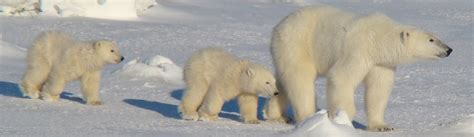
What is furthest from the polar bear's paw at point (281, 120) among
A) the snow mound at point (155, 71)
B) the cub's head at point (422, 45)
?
the snow mound at point (155, 71)

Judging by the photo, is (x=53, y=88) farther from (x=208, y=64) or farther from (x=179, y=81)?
(x=179, y=81)

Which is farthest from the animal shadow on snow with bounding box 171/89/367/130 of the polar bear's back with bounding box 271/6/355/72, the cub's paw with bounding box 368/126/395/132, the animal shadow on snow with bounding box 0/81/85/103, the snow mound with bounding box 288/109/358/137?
the snow mound with bounding box 288/109/358/137

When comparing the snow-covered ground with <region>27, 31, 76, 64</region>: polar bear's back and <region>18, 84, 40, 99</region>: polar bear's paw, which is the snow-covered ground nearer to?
<region>18, 84, 40, 99</region>: polar bear's paw

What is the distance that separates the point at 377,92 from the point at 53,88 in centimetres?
275

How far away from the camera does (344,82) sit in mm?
6594

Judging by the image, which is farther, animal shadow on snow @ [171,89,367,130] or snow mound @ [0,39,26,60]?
snow mound @ [0,39,26,60]

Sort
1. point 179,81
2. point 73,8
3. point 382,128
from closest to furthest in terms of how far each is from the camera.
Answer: point 382,128, point 179,81, point 73,8

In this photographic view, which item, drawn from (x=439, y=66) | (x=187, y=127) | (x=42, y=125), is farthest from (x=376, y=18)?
(x=439, y=66)

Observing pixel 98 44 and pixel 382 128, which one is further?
pixel 98 44

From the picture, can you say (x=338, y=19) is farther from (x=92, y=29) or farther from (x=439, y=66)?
(x=92, y=29)

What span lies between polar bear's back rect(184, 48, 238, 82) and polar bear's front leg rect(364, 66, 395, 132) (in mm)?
1119

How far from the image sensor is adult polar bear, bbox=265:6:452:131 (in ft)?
21.7

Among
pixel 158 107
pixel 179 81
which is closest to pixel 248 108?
pixel 158 107

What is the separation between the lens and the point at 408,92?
Result: 9.16m
